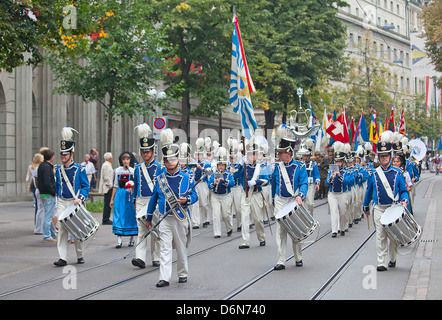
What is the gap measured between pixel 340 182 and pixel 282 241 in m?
→ 6.27

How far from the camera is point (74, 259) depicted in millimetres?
13914

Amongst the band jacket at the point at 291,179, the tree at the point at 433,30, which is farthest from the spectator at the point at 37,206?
the tree at the point at 433,30

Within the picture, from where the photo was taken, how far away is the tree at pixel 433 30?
121 feet

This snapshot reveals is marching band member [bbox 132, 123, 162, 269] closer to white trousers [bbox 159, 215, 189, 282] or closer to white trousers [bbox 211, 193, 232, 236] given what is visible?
white trousers [bbox 159, 215, 189, 282]

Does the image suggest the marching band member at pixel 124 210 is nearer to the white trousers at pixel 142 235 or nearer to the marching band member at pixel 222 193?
the white trousers at pixel 142 235

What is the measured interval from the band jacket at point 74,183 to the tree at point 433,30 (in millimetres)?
26300

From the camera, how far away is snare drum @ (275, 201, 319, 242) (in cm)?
1209

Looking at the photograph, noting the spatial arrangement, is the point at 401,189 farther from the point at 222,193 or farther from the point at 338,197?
the point at 222,193

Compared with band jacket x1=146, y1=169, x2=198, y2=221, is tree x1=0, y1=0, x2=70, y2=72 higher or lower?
higher

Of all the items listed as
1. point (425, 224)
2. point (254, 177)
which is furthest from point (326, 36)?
point (254, 177)

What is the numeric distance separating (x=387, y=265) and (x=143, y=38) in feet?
51.2

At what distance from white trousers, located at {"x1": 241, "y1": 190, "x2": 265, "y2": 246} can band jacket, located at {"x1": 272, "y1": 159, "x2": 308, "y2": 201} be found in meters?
2.67

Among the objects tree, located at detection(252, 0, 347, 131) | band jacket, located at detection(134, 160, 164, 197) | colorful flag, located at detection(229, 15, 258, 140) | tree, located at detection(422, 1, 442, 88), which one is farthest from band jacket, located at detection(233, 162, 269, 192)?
tree, located at detection(252, 0, 347, 131)
